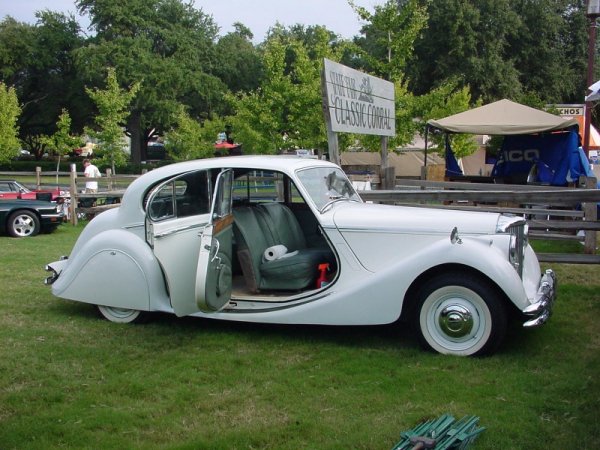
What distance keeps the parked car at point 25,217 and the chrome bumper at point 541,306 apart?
11962 mm

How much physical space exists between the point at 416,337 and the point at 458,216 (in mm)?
1140

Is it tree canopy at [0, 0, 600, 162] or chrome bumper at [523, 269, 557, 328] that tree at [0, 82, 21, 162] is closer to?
tree canopy at [0, 0, 600, 162]

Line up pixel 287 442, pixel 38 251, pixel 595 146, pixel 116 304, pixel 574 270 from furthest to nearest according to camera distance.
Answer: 1. pixel 595 146
2. pixel 38 251
3. pixel 574 270
4. pixel 116 304
5. pixel 287 442

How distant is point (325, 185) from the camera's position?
651 centimetres

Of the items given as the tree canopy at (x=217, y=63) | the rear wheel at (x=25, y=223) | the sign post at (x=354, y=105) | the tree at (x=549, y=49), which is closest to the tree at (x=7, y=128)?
the tree canopy at (x=217, y=63)

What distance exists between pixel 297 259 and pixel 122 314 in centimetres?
193

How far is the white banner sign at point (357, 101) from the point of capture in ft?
26.6

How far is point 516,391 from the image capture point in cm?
457

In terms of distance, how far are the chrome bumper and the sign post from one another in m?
3.36

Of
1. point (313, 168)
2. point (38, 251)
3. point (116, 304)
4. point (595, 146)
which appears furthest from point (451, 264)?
point (595, 146)

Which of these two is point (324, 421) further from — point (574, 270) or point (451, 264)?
point (574, 270)

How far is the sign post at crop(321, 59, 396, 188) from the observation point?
802 cm

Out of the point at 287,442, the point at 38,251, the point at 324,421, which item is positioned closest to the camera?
the point at 287,442

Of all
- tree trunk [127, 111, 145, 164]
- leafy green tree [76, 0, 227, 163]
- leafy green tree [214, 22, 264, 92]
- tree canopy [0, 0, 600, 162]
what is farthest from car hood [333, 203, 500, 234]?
leafy green tree [214, 22, 264, 92]
